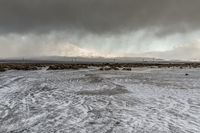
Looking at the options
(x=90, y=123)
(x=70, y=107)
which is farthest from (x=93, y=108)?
(x=90, y=123)

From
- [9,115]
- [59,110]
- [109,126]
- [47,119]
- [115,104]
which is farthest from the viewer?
[115,104]

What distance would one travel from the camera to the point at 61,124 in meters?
7.98

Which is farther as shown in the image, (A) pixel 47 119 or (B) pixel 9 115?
(B) pixel 9 115

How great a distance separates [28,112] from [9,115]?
817mm

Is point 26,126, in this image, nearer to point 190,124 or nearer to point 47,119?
point 47,119

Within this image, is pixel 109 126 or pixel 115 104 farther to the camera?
pixel 115 104

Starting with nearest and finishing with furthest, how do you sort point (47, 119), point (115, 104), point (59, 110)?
point (47, 119)
point (59, 110)
point (115, 104)

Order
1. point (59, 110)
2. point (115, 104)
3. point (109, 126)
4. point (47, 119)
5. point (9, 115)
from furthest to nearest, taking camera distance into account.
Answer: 1. point (115, 104)
2. point (59, 110)
3. point (9, 115)
4. point (47, 119)
5. point (109, 126)

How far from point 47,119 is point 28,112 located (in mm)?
1610

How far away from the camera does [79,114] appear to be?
948 centimetres

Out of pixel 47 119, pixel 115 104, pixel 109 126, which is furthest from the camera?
pixel 115 104

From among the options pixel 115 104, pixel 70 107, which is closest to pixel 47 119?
pixel 70 107

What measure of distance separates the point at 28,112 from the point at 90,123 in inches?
128

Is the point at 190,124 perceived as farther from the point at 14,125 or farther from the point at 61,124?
the point at 14,125
